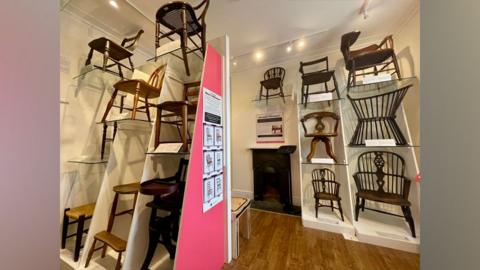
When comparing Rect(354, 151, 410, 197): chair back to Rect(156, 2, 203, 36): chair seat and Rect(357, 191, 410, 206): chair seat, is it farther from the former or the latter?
Rect(156, 2, 203, 36): chair seat

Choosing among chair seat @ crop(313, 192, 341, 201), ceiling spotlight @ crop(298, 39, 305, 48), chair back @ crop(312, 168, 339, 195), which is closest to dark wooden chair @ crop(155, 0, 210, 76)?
ceiling spotlight @ crop(298, 39, 305, 48)

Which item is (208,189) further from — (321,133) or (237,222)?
(321,133)

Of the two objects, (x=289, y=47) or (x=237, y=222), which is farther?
(x=289, y=47)

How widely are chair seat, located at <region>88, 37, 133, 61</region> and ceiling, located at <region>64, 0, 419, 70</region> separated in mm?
517

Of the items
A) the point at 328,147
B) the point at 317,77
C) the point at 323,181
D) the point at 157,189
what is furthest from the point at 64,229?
the point at 317,77

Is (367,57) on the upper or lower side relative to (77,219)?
upper

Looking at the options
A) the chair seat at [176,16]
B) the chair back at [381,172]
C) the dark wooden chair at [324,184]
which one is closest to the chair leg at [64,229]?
the chair seat at [176,16]

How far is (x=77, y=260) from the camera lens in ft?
5.85

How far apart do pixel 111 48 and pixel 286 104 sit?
2992mm

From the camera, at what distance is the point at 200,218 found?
4.65 ft

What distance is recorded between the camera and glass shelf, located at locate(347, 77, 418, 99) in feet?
8.10
